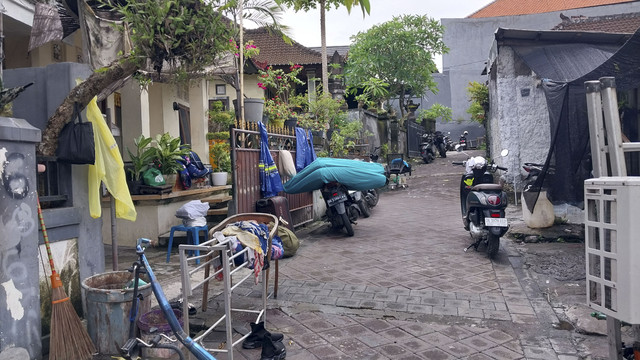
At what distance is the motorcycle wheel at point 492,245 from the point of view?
6.32 metres

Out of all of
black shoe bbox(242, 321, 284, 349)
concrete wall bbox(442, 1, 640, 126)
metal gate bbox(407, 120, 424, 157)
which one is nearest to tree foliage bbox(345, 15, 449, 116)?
metal gate bbox(407, 120, 424, 157)

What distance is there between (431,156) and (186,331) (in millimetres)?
18666

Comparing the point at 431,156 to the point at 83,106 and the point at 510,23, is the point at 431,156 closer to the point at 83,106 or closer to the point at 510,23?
the point at 510,23

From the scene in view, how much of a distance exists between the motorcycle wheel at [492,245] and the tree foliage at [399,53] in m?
15.1

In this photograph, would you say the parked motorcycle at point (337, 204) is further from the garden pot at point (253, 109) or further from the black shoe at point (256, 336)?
the black shoe at point (256, 336)

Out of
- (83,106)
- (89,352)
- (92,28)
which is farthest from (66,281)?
(92,28)

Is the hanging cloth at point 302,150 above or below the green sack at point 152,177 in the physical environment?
above

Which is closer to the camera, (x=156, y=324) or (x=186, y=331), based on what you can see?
(x=186, y=331)

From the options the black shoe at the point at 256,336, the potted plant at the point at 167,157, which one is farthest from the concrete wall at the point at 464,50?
the black shoe at the point at 256,336

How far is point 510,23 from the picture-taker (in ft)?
82.7

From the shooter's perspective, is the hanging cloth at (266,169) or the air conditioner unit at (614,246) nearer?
the air conditioner unit at (614,246)

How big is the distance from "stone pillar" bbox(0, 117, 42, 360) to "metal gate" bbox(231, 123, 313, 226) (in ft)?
11.4

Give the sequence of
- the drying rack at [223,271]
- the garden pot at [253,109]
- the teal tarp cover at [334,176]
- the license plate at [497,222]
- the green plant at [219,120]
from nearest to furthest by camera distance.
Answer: the drying rack at [223,271], the license plate at [497,222], the teal tarp cover at [334,176], the garden pot at [253,109], the green plant at [219,120]

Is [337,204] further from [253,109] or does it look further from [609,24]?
[609,24]
